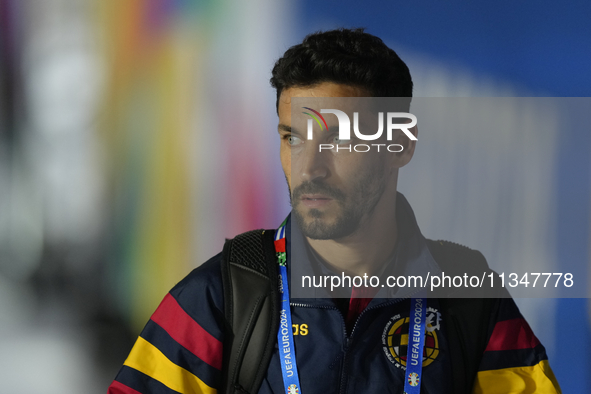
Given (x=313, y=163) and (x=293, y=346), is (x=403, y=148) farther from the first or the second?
(x=293, y=346)

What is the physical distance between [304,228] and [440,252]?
46 cm

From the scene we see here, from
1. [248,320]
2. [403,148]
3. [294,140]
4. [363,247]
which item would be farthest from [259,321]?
[403,148]

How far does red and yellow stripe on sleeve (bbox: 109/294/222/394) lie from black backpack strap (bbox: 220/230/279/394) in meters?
0.04

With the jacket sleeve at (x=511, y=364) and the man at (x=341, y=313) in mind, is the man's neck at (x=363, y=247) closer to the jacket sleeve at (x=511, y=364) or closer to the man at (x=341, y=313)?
the man at (x=341, y=313)

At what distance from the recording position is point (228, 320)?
4.49 feet

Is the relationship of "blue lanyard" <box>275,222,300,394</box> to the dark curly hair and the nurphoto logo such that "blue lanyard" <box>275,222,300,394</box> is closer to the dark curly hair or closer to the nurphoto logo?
the nurphoto logo

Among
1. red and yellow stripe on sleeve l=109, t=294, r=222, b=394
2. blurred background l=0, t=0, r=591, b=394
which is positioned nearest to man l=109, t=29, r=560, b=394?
red and yellow stripe on sleeve l=109, t=294, r=222, b=394

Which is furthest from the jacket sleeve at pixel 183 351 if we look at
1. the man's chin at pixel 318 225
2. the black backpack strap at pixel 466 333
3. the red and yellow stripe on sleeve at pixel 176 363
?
the black backpack strap at pixel 466 333

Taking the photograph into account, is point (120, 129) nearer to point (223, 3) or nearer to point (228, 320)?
point (223, 3)

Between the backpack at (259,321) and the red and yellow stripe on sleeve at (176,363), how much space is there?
43 millimetres

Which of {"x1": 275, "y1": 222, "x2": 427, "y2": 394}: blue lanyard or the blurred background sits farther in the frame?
the blurred background

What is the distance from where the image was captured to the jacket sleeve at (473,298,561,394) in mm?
1403

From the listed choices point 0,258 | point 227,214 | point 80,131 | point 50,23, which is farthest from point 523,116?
point 0,258

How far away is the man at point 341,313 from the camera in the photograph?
1360 millimetres
